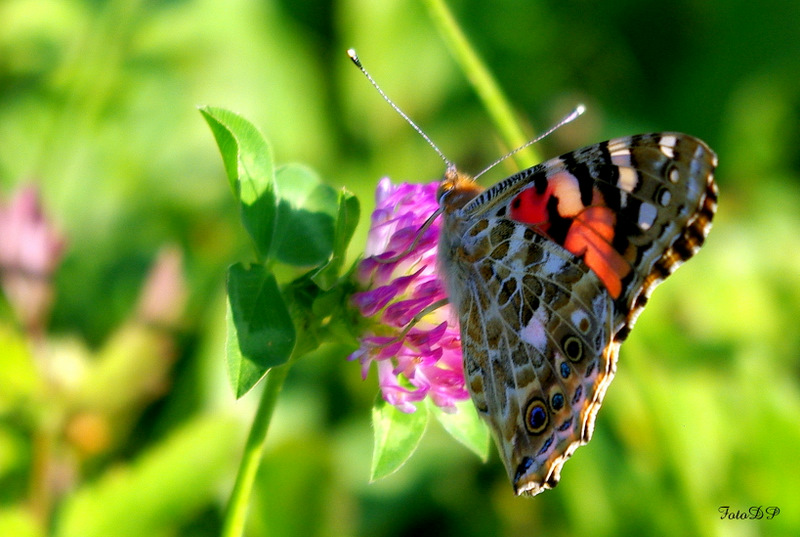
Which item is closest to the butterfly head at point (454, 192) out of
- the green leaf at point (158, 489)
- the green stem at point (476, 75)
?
the green stem at point (476, 75)

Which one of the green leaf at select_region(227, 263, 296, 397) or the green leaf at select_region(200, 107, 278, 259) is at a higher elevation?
the green leaf at select_region(200, 107, 278, 259)

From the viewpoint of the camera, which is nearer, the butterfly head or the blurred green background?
the butterfly head

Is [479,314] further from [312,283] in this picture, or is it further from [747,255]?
[747,255]

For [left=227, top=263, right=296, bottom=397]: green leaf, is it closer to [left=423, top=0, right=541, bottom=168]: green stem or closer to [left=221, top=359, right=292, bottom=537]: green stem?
[left=221, top=359, right=292, bottom=537]: green stem

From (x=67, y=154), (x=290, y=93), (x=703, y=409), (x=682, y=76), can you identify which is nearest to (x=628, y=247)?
(x=703, y=409)

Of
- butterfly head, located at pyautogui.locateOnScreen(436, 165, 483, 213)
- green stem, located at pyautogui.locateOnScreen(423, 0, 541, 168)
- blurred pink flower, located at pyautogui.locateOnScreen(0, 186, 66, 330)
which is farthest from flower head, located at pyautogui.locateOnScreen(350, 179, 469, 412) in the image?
blurred pink flower, located at pyautogui.locateOnScreen(0, 186, 66, 330)

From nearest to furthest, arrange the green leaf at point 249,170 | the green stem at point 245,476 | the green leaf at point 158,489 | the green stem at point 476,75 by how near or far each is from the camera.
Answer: the green stem at point 245,476
the green leaf at point 249,170
the green leaf at point 158,489
the green stem at point 476,75

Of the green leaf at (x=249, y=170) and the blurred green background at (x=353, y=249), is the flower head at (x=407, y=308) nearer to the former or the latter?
the green leaf at (x=249, y=170)
